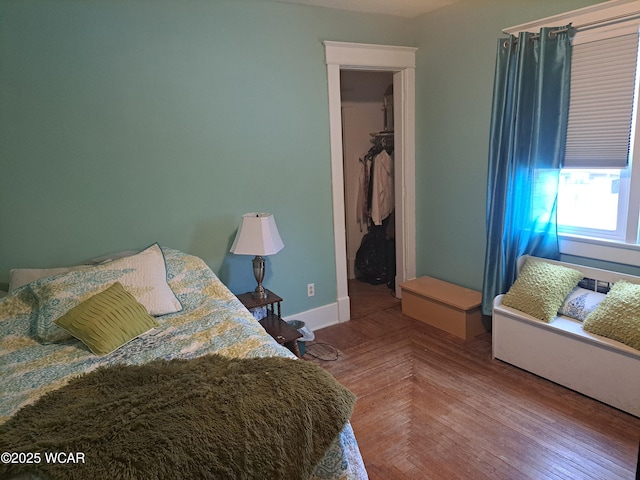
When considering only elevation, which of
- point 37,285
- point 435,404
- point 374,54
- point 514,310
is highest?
point 374,54

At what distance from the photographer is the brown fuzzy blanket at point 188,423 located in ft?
4.09

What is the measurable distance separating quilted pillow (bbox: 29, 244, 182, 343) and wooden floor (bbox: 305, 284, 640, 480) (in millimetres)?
1254

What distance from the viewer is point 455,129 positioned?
3.60 m

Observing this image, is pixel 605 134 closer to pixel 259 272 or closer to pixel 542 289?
pixel 542 289

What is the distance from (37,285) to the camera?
2.21m

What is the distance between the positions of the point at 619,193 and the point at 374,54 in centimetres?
204

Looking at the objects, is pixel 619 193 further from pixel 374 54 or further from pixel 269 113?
pixel 269 113

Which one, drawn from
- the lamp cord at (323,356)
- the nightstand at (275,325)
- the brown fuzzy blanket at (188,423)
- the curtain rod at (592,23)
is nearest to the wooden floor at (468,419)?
the lamp cord at (323,356)

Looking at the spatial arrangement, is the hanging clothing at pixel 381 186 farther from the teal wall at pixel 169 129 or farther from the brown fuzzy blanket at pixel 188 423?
the brown fuzzy blanket at pixel 188 423

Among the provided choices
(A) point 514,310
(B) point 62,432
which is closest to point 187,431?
(B) point 62,432

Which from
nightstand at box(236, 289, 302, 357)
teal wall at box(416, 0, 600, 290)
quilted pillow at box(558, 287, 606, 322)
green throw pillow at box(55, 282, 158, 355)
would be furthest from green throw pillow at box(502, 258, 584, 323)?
green throw pillow at box(55, 282, 158, 355)

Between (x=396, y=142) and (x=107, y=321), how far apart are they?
2872mm

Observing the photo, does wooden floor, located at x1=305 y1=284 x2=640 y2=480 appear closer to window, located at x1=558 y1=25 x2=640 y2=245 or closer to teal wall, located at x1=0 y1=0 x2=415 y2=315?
teal wall, located at x1=0 y1=0 x2=415 y2=315

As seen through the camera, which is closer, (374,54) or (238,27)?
(238,27)
